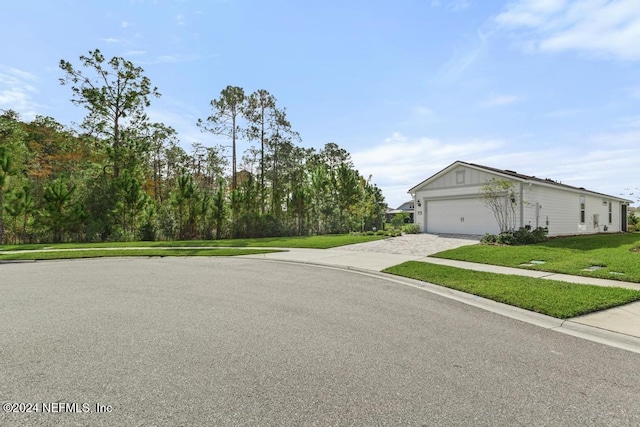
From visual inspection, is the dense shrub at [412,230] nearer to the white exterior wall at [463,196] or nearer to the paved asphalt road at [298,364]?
the white exterior wall at [463,196]

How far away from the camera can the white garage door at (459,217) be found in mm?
17688

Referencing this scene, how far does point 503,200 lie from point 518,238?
115 inches

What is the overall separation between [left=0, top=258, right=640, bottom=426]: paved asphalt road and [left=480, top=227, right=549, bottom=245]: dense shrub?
10.4 m

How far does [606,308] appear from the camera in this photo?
200 inches

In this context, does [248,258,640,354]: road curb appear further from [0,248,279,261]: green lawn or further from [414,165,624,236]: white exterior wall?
[414,165,624,236]: white exterior wall

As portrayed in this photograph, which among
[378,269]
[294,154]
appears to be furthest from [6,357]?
[294,154]

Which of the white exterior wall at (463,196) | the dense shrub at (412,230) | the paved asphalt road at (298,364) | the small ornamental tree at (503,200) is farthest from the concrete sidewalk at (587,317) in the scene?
the dense shrub at (412,230)

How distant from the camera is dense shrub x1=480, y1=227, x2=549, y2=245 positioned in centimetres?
1439

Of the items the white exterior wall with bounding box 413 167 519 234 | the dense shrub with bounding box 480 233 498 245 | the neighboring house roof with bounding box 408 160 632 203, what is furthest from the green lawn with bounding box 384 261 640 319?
the neighboring house roof with bounding box 408 160 632 203

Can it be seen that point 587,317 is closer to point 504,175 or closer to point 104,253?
point 504,175

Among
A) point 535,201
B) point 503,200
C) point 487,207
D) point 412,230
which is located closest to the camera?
point 503,200

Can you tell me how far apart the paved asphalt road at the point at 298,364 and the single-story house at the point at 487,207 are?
45.0ft

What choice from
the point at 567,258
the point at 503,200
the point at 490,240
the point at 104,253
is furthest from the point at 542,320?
the point at 104,253

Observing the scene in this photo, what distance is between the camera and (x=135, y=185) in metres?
20.9
